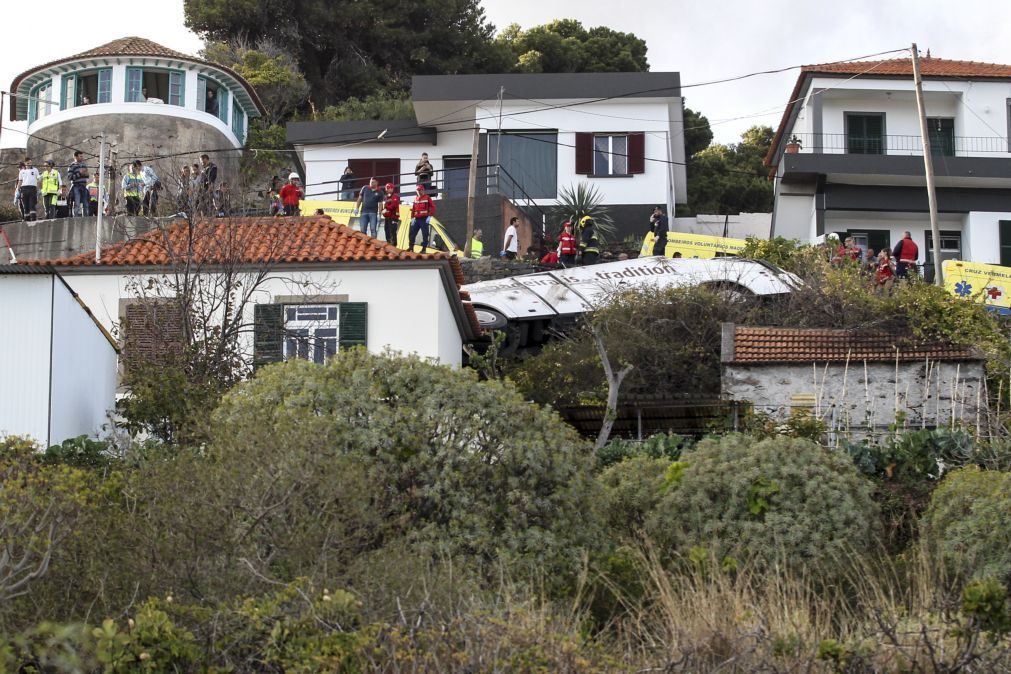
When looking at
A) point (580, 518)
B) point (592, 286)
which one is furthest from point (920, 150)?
point (580, 518)

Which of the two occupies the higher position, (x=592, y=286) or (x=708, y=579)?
(x=592, y=286)

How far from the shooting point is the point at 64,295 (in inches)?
755

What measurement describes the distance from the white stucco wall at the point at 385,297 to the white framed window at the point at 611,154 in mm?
18200

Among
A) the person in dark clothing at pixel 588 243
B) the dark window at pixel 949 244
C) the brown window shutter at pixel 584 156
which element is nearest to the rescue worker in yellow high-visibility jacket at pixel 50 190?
the person in dark clothing at pixel 588 243

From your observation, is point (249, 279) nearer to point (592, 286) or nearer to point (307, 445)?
point (592, 286)

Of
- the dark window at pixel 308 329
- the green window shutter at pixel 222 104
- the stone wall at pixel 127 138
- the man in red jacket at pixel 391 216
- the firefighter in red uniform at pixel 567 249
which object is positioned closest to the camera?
the dark window at pixel 308 329

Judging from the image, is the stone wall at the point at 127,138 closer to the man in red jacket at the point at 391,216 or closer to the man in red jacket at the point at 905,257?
the man in red jacket at the point at 391,216

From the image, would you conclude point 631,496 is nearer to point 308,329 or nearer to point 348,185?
point 308,329

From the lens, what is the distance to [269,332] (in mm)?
24312

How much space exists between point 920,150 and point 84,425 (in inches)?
1172

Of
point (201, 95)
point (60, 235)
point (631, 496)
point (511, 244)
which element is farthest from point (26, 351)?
point (201, 95)

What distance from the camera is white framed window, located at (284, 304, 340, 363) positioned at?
79.8 ft

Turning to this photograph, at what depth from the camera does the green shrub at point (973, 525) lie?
578 inches

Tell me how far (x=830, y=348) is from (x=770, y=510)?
8.56 m
